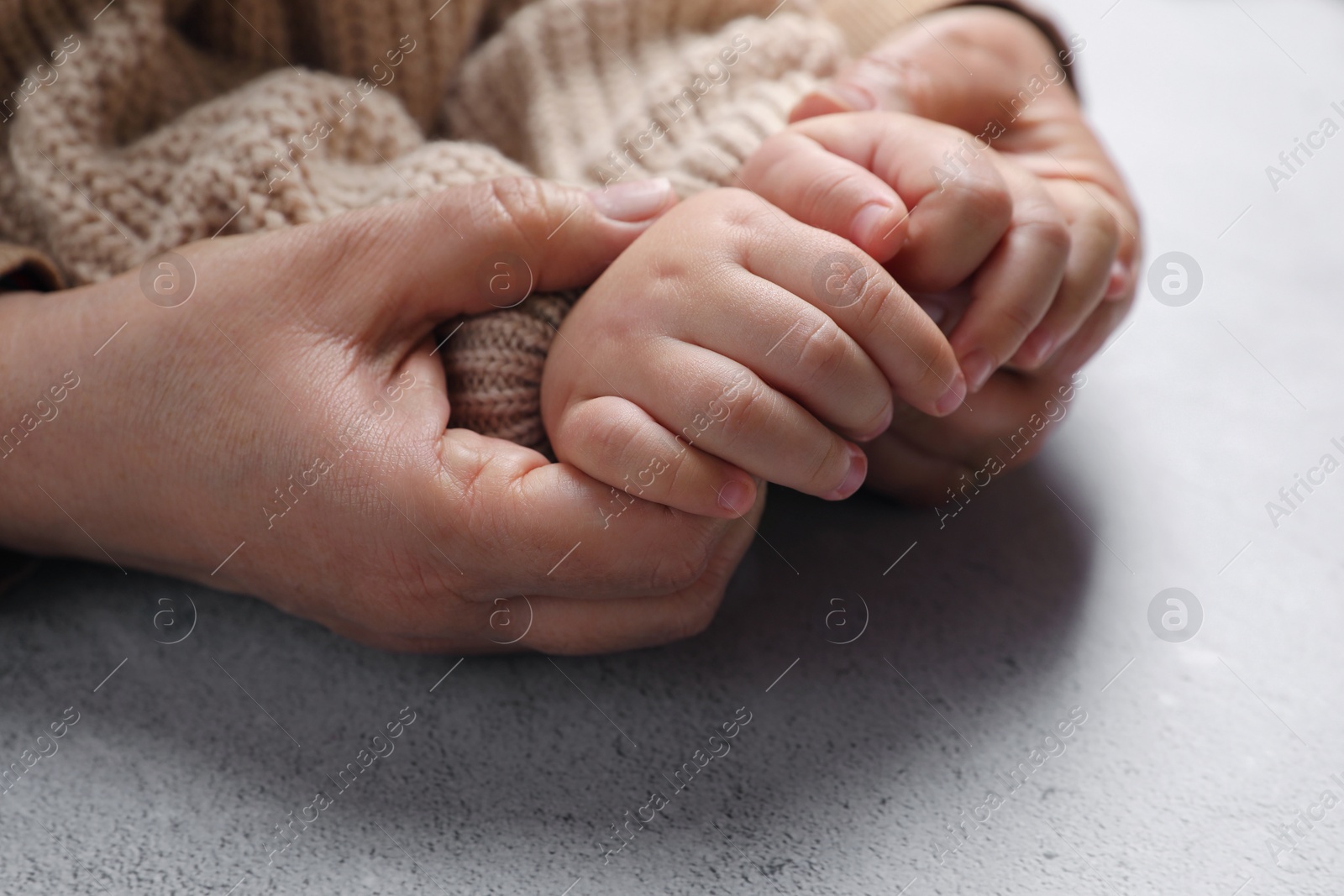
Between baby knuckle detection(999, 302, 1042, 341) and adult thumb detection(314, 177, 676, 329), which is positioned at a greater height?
adult thumb detection(314, 177, 676, 329)

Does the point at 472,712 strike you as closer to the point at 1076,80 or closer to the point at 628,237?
the point at 628,237

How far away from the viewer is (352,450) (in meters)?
0.48

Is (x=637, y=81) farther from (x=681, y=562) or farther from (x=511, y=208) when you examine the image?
(x=681, y=562)

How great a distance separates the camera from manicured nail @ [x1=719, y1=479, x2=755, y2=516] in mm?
465

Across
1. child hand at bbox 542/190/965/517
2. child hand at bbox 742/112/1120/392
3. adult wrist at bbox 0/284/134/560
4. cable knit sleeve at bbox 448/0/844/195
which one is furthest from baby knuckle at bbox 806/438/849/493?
adult wrist at bbox 0/284/134/560

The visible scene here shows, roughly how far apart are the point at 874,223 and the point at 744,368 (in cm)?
11

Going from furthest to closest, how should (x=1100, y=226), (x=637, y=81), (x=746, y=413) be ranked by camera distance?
(x=637, y=81) < (x=1100, y=226) < (x=746, y=413)

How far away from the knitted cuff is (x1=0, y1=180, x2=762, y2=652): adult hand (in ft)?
0.05

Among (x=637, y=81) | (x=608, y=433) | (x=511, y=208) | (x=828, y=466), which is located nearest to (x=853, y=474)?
(x=828, y=466)

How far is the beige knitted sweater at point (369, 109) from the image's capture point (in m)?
0.54

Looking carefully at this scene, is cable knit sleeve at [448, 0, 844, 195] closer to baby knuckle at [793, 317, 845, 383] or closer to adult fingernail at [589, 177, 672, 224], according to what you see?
adult fingernail at [589, 177, 672, 224]

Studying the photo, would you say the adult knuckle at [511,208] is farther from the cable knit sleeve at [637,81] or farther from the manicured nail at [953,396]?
the manicured nail at [953,396]

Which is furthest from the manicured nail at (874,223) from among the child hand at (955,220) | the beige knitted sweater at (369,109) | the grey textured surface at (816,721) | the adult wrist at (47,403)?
the adult wrist at (47,403)

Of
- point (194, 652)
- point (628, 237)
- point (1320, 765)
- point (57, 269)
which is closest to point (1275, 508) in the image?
point (1320, 765)
